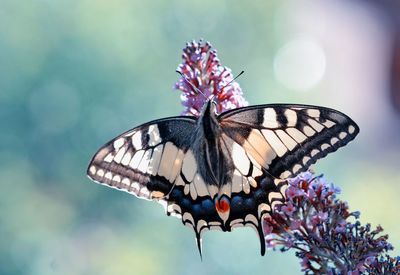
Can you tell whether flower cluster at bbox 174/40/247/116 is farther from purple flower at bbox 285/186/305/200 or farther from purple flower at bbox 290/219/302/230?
purple flower at bbox 290/219/302/230

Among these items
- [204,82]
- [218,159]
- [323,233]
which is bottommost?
[323,233]

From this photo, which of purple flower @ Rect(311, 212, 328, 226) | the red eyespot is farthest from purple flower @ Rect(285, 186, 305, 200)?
the red eyespot

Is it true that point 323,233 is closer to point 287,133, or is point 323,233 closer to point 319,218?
point 319,218

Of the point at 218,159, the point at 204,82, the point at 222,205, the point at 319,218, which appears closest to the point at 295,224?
the point at 319,218

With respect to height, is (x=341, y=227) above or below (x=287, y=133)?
below

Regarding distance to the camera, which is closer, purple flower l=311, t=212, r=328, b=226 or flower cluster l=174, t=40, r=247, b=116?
purple flower l=311, t=212, r=328, b=226

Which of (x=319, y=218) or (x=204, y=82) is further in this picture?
(x=204, y=82)

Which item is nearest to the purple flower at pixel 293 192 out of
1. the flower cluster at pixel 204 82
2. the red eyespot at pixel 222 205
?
the red eyespot at pixel 222 205
